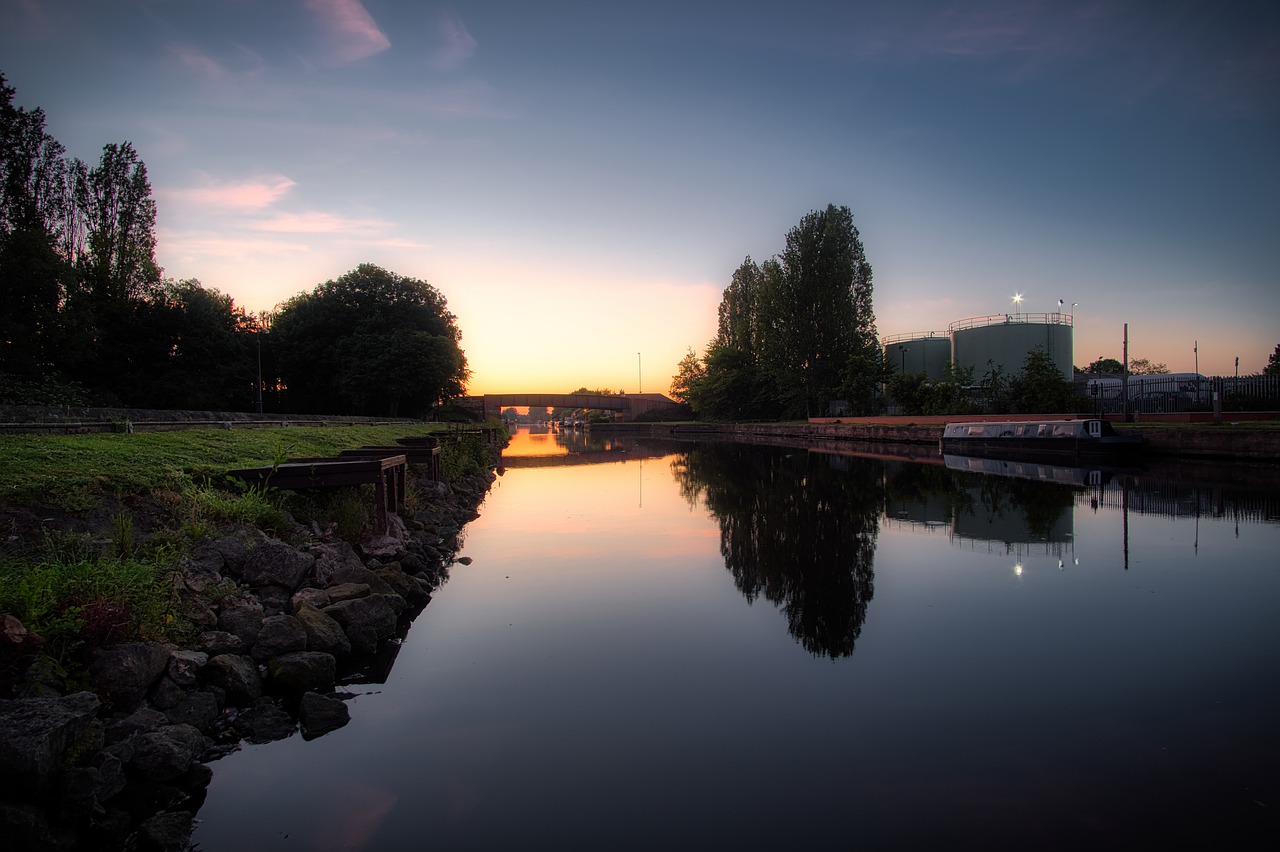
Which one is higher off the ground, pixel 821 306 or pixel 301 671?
pixel 821 306

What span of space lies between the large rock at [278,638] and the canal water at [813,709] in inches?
28.0

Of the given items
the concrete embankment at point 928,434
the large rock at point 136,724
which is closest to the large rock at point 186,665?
the large rock at point 136,724

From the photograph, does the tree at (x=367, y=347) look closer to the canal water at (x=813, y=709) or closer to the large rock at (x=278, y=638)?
the canal water at (x=813, y=709)

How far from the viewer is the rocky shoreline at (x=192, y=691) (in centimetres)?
357

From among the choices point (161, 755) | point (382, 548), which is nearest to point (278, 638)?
point (161, 755)

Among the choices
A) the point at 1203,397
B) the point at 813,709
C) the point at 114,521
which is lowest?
the point at 813,709

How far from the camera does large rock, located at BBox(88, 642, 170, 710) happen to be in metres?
4.41

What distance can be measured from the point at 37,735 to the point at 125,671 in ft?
3.29

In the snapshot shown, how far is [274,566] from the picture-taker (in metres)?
6.81

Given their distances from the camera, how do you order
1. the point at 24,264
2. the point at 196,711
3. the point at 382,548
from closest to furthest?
the point at 196,711
the point at 382,548
the point at 24,264

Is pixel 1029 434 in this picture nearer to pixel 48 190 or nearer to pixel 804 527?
pixel 804 527

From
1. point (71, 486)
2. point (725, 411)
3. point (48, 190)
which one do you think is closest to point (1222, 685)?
point (71, 486)

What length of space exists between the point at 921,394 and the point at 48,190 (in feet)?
179

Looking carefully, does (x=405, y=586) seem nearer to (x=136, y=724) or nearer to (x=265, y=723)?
(x=265, y=723)
